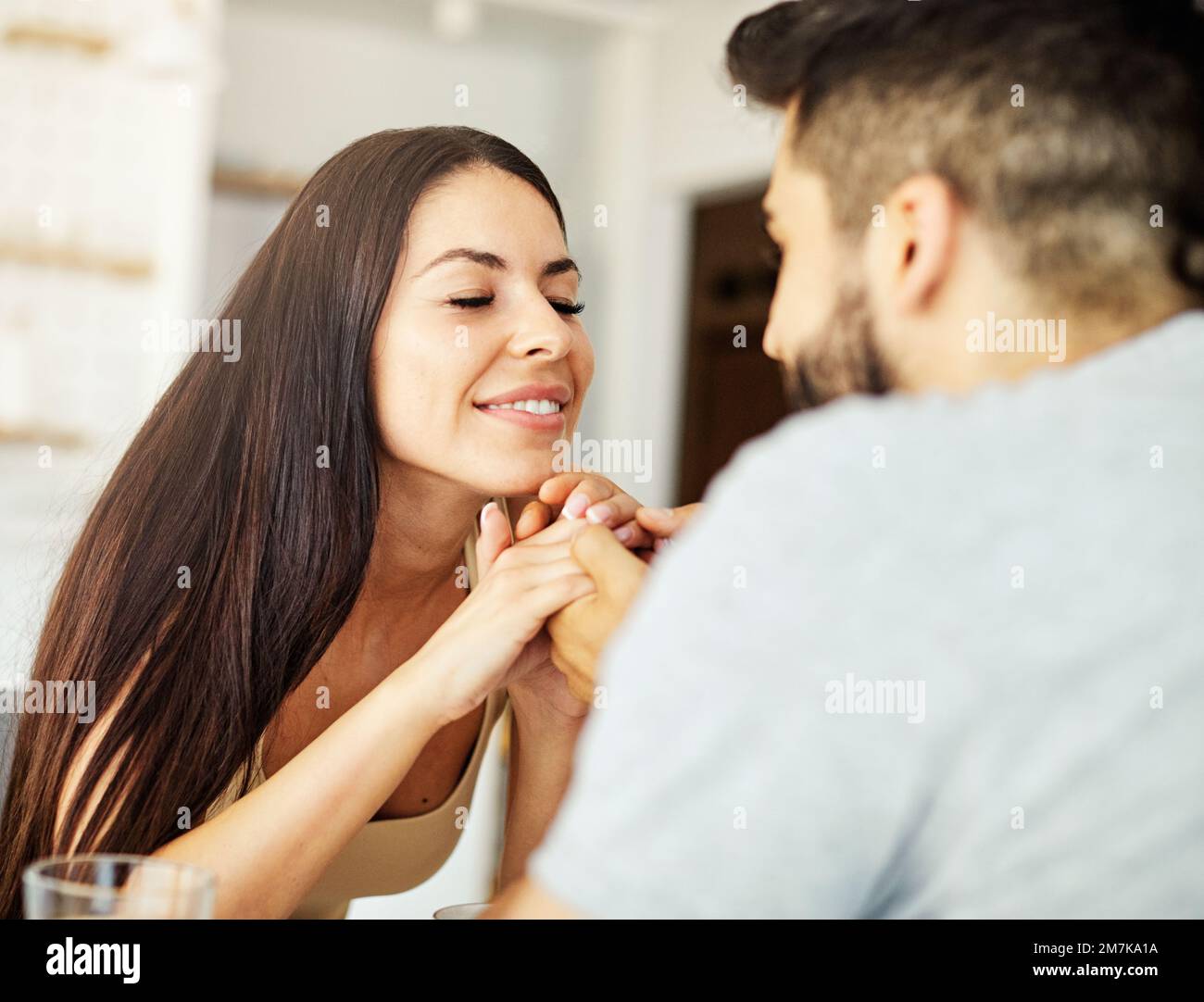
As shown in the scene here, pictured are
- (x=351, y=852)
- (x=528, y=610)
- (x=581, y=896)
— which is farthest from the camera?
(x=351, y=852)

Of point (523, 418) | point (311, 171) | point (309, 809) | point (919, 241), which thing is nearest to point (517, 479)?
point (523, 418)

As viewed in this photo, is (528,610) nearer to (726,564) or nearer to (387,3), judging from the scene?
(726,564)

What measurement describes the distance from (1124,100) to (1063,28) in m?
0.05

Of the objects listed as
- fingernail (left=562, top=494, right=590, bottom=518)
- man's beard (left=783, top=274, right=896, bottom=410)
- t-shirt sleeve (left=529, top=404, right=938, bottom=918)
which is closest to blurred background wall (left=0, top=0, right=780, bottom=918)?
fingernail (left=562, top=494, right=590, bottom=518)

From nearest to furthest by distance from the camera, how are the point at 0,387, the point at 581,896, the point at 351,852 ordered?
the point at 581,896, the point at 351,852, the point at 0,387

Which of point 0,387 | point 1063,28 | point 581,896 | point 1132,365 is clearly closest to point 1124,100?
point 1063,28

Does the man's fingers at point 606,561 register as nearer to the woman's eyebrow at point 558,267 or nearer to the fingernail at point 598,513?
the fingernail at point 598,513

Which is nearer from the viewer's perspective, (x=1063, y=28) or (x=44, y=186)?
(x=1063, y=28)

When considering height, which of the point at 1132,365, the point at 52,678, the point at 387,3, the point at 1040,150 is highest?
the point at 387,3

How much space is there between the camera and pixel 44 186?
302 centimetres

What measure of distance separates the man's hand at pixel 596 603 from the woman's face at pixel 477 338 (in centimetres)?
20

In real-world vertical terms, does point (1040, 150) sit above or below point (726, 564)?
above

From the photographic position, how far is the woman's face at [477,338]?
1087mm

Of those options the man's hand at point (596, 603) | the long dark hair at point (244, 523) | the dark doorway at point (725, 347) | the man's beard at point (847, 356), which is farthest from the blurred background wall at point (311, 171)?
the man's beard at point (847, 356)
